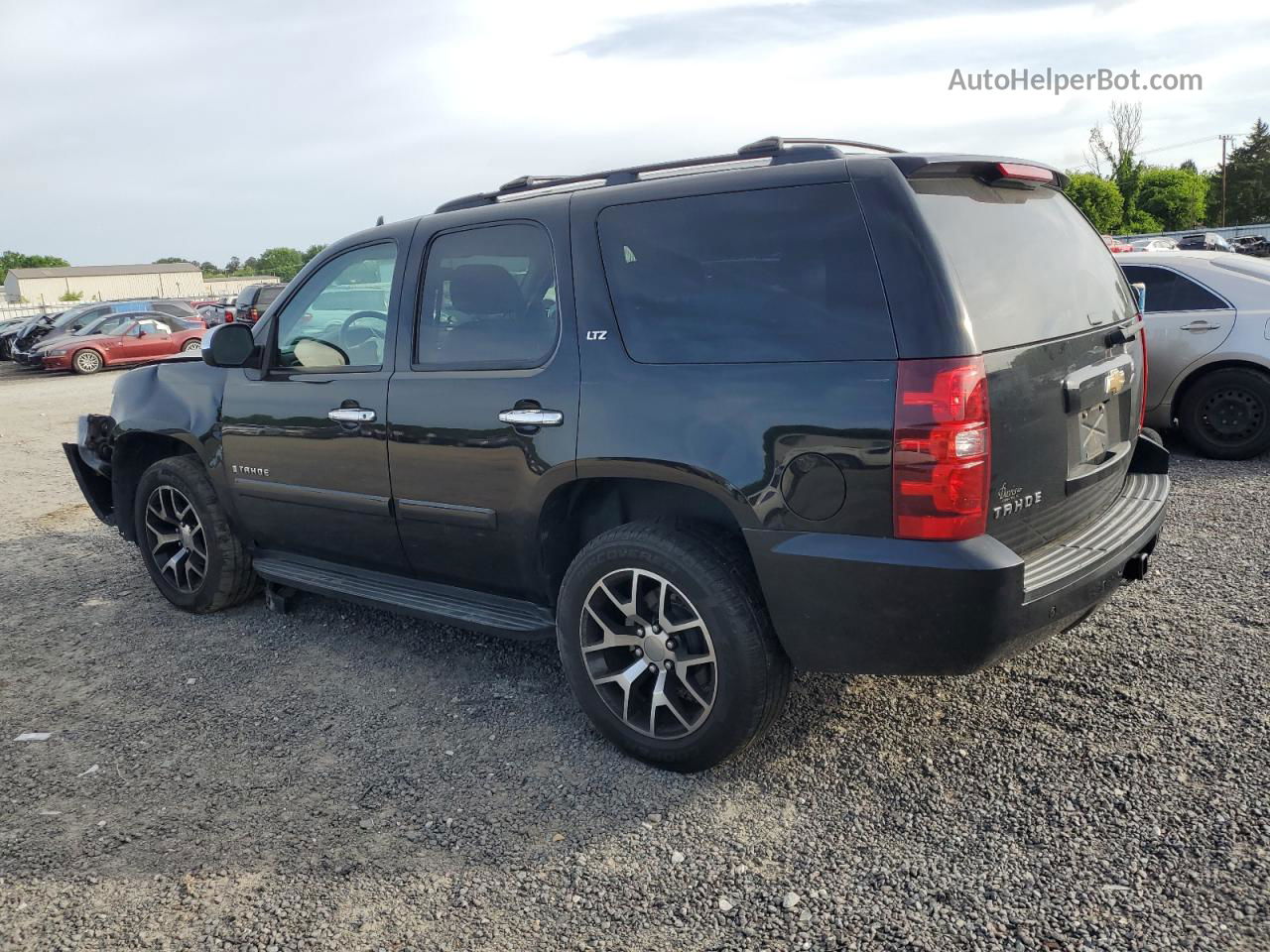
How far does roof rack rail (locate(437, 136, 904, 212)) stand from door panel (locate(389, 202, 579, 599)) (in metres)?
0.25

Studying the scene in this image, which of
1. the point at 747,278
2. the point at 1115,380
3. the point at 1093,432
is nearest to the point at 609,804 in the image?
the point at 747,278

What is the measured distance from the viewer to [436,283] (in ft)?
13.3

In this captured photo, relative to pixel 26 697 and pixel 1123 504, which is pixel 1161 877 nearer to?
pixel 1123 504

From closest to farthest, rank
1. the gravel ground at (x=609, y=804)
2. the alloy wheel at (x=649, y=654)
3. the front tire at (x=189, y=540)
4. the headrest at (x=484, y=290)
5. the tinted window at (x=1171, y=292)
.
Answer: the gravel ground at (x=609, y=804)
the alloy wheel at (x=649, y=654)
the headrest at (x=484, y=290)
the front tire at (x=189, y=540)
the tinted window at (x=1171, y=292)

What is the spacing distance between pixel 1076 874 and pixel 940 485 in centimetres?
111

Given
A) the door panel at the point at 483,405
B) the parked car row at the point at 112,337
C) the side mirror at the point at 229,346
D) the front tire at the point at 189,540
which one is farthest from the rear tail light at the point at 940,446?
the parked car row at the point at 112,337

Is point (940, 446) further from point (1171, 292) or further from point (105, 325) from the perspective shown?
point (105, 325)

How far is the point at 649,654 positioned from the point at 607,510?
0.59 metres

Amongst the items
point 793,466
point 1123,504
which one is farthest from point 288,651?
point 1123,504

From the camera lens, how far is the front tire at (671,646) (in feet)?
10.3

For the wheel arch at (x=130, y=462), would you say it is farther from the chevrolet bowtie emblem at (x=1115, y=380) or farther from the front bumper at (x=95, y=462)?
the chevrolet bowtie emblem at (x=1115, y=380)

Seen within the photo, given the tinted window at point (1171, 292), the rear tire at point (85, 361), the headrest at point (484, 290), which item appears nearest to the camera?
the headrest at point (484, 290)

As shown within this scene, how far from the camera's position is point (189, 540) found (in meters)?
5.12

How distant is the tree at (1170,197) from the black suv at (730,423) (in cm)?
5161
